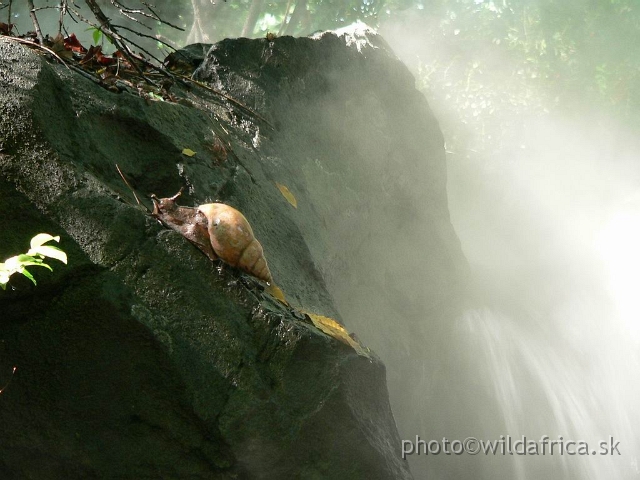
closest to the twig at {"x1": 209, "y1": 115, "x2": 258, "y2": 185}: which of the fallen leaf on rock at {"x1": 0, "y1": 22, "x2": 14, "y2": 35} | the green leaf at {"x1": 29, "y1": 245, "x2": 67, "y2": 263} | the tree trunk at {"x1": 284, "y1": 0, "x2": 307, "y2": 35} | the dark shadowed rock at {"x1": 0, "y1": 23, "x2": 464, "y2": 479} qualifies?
the dark shadowed rock at {"x1": 0, "y1": 23, "x2": 464, "y2": 479}

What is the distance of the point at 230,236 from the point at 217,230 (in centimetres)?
5

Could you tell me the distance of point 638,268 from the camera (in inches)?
502

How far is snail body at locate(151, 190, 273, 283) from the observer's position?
238cm

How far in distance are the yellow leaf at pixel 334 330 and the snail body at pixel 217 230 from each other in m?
0.40

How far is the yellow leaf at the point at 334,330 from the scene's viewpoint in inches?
106

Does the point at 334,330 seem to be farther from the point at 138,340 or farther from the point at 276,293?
the point at 138,340

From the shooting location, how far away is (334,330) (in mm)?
2818

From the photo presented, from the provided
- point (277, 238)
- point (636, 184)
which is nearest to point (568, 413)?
point (277, 238)

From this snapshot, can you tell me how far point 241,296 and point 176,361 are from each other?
32 cm

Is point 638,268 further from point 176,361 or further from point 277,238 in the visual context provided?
point 176,361

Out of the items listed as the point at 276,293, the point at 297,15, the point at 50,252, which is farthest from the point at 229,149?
the point at 297,15

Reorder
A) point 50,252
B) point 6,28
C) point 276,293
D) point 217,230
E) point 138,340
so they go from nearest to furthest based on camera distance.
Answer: point 50,252 < point 138,340 < point 217,230 < point 276,293 < point 6,28

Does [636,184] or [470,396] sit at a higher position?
[636,184]

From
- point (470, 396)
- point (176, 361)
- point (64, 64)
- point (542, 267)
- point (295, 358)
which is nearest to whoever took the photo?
point (176, 361)
